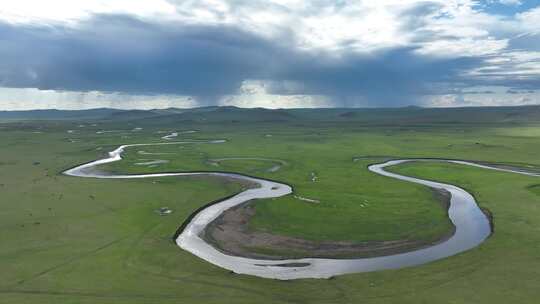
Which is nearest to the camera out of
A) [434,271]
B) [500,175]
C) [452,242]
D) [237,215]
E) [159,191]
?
[434,271]

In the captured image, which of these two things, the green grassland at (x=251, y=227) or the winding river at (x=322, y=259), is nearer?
the green grassland at (x=251, y=227)

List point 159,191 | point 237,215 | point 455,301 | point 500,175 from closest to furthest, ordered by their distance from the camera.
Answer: point 455,301, point 237,215, point 159,191, point 500,175

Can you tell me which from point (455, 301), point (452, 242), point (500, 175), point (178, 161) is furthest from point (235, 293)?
point (178, 161)

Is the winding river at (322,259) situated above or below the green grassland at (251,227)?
below

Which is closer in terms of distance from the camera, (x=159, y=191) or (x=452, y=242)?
(x=452, y=242)

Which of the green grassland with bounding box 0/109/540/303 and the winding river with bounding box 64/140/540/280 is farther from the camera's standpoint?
the winding river with bounding box 64/140/540/280

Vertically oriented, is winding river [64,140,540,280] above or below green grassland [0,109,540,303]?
below

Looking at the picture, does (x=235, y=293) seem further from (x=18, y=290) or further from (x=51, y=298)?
(x=18, y=290)

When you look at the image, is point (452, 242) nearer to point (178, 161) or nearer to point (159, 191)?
point (159, 191)

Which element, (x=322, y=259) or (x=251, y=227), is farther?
(x=251, y=227)

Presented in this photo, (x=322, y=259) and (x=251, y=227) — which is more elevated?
(x=251, y=227)
